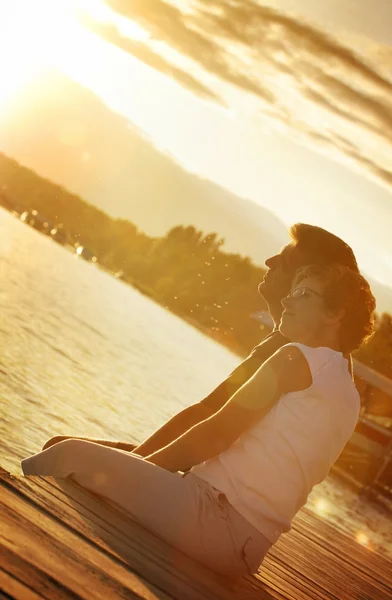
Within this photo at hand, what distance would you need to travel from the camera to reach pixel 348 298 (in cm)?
313

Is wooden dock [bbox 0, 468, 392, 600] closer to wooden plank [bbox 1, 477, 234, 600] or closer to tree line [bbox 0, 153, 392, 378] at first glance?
wooden plank [bbox 1, 477, 234, 600]

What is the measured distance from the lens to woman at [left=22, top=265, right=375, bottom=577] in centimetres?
300

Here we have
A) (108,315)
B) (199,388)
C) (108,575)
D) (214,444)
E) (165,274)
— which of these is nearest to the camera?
(108,575)

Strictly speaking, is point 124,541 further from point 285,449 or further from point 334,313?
point 334,313

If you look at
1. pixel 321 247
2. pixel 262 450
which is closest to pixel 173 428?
pixel 262 450

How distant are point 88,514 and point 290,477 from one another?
871mm

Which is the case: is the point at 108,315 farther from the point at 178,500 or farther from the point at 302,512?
the point at 178,500

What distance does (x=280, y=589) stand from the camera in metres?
3.91

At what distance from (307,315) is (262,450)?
1.98 ft

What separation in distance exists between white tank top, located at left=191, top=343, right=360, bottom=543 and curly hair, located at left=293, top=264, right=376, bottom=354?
0.15 m

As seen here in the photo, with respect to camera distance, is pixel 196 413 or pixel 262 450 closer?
pixel 262 450

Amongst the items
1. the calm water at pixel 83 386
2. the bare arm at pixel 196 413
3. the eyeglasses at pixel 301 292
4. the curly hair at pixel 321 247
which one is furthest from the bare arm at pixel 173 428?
the calm water at pixel 83 386

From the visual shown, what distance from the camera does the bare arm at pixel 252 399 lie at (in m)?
2.98

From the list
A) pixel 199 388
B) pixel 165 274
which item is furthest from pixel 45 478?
pixel 165 274
